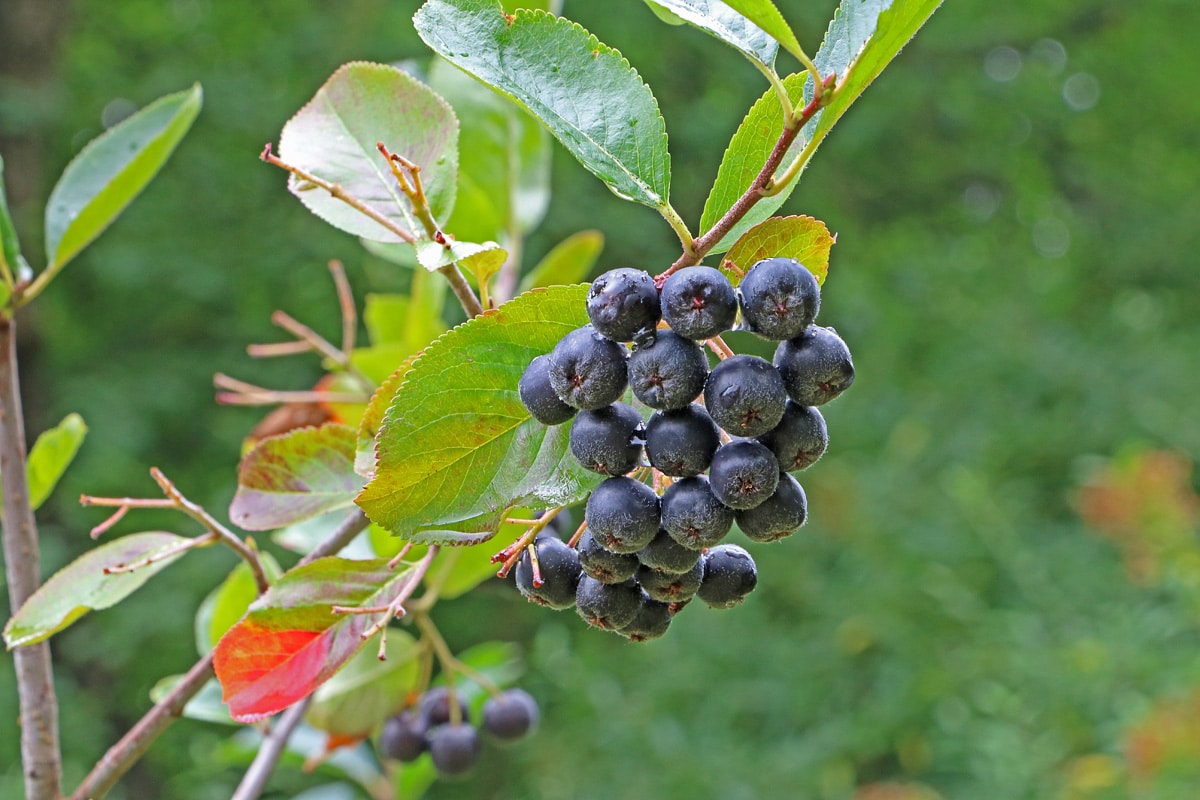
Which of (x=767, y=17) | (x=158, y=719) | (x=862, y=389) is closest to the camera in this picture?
(x=767, y=17)

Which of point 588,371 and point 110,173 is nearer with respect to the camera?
point 588,371

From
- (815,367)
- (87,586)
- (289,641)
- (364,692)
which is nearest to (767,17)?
(815,367)

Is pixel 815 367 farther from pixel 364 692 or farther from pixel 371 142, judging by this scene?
pixel 364 692

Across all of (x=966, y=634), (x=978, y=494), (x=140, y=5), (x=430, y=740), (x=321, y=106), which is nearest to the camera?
(x=321, y=106)

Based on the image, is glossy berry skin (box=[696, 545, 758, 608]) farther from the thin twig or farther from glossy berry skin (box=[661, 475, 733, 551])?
the thin twig

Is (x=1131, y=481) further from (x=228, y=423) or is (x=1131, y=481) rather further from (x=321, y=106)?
(x=228, y=423)

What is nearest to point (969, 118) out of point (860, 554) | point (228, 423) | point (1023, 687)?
point (860, 554)

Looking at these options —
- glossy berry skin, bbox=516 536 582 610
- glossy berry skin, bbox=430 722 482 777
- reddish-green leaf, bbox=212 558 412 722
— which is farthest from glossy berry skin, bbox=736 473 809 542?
glossy berry skin, bbox=430 722 482 777
